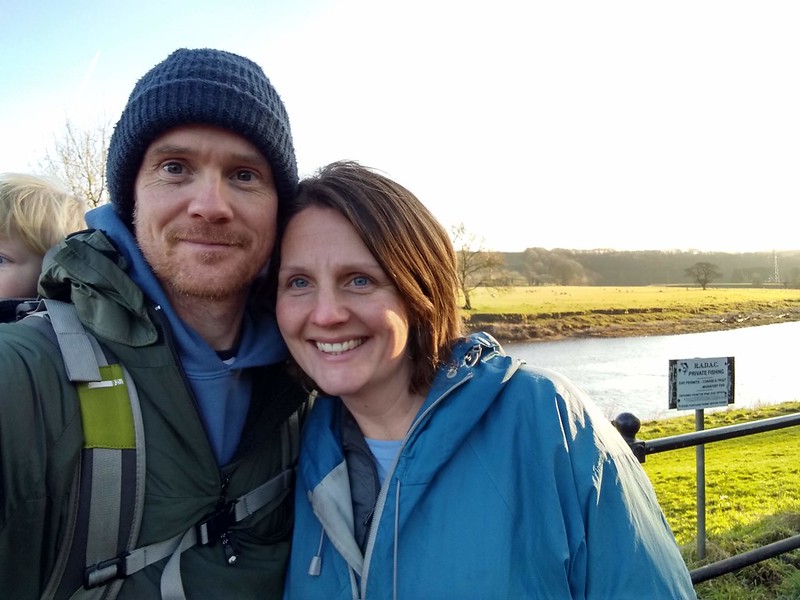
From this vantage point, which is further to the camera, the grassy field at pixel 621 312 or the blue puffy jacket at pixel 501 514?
the grassy field at pixel 621 312

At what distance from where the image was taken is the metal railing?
2617 mm

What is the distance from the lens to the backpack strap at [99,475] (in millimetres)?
1271

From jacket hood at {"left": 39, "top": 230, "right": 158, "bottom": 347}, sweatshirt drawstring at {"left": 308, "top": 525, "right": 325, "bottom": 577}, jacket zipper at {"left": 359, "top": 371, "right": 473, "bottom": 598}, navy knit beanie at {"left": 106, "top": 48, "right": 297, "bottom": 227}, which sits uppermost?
navy knit beanie at {"left": 106, "top": 48, "right": 297, "bottom": 227}

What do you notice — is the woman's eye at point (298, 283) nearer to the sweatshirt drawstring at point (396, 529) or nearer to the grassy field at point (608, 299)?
the sweatshirt drawstring at point (396, 529)

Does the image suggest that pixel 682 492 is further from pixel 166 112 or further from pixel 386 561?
pixel 166 112

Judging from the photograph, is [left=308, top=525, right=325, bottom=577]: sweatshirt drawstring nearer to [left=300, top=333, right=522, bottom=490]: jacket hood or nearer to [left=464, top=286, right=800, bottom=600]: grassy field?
[left=300, top=333, right=522, bottom=490]: jacket hood

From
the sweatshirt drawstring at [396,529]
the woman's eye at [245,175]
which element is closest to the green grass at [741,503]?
the sweatshirt drawstring at [396,529]

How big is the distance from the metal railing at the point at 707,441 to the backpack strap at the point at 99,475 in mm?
2162

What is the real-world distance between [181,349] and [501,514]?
3.45 feet

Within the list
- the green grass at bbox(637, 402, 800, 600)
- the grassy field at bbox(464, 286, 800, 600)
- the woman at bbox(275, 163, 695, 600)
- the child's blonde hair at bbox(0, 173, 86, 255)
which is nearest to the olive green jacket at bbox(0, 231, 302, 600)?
the woman at bbox(275, 163, 695, 600)

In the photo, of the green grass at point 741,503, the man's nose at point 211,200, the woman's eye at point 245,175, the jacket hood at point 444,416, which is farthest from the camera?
the green grass at point 741,503

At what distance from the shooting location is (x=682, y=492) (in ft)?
23.8

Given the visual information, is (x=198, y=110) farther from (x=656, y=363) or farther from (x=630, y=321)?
(x=630, y=321)

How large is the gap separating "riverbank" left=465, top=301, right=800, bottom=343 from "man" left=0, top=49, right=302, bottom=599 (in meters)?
27.6
